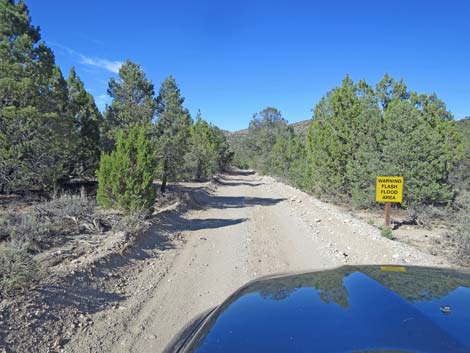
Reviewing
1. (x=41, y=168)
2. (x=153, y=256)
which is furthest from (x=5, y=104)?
(x=153, y=256)

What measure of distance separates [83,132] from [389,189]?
1780 centimetres

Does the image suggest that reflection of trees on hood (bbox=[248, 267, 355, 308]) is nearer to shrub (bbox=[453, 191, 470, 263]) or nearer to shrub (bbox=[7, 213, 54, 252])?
shrub (bbox=[453, 191, 470, 263])

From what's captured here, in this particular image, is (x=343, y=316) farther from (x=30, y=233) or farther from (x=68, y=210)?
(x=68, y=210)

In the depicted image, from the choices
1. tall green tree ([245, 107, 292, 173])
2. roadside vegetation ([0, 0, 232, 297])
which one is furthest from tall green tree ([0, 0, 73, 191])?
tall green tree ([245, 107, 292, 173])

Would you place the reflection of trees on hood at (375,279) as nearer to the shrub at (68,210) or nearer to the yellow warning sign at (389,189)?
the shrub at (68,210)

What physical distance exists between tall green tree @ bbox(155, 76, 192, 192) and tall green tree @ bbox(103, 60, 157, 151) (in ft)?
3.10

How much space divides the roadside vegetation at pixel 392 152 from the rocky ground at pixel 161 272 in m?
2.29

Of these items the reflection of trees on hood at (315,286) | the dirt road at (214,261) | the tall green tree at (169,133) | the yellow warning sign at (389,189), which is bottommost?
the dirt road at (214,261)

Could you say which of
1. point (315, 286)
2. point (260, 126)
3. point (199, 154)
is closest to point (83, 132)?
point (199, 154)

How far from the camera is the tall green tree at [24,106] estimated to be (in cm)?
1266

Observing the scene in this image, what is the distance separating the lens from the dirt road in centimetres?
438

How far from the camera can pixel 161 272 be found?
672 cm

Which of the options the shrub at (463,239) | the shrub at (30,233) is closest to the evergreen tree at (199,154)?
the shrub at (30,233)

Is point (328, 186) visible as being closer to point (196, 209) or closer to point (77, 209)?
point (196, 209)
